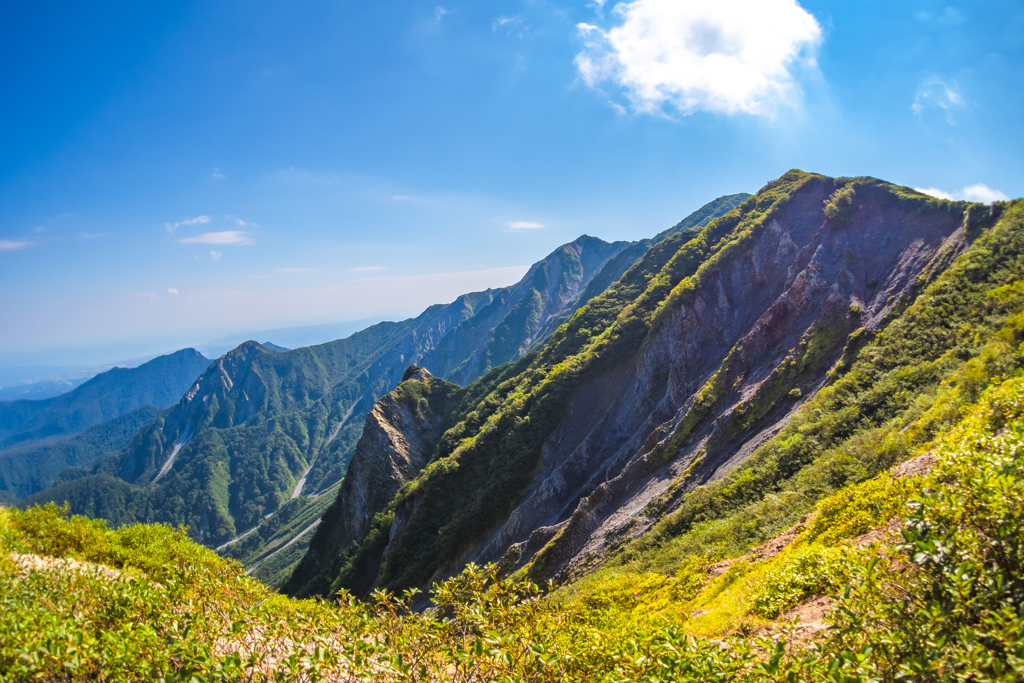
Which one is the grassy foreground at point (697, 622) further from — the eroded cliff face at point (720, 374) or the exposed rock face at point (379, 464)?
the exposed rock face at point (379, 464)

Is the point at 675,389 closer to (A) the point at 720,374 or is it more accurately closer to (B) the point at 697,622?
(A) the point at 720,374

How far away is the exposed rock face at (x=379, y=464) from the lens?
181 feet

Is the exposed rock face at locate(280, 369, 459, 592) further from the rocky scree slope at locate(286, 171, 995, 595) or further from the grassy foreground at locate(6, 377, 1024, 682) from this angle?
the grassy foreground at locate(6, 377, 1024, 682)

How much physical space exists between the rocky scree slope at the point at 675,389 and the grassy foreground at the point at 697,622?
16.0 metres

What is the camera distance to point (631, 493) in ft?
93.7

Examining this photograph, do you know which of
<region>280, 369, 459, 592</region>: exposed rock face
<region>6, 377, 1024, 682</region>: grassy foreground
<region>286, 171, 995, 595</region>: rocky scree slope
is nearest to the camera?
<region>6, 377, 1024, 682</region>: grassy foreground

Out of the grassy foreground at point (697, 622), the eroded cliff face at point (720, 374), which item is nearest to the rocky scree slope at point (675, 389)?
the eroded cliff face at point (720, 374)

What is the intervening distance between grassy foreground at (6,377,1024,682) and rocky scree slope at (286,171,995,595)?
15959 mm

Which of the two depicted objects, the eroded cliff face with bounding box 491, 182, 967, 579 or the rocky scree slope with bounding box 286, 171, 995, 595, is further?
the rocky scree slope with bounding box 286, 171, 995, 595

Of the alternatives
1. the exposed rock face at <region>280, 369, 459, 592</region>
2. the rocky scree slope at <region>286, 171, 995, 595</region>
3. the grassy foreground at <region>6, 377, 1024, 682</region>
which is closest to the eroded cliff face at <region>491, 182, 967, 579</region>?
the rocky scree slope at <region>286, 171, 995, 595</region>

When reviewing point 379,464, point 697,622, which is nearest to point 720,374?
point 697,622

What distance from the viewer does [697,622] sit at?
10336 mm

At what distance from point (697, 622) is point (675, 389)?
2769cm

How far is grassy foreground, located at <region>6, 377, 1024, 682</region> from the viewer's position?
416 centimetres
